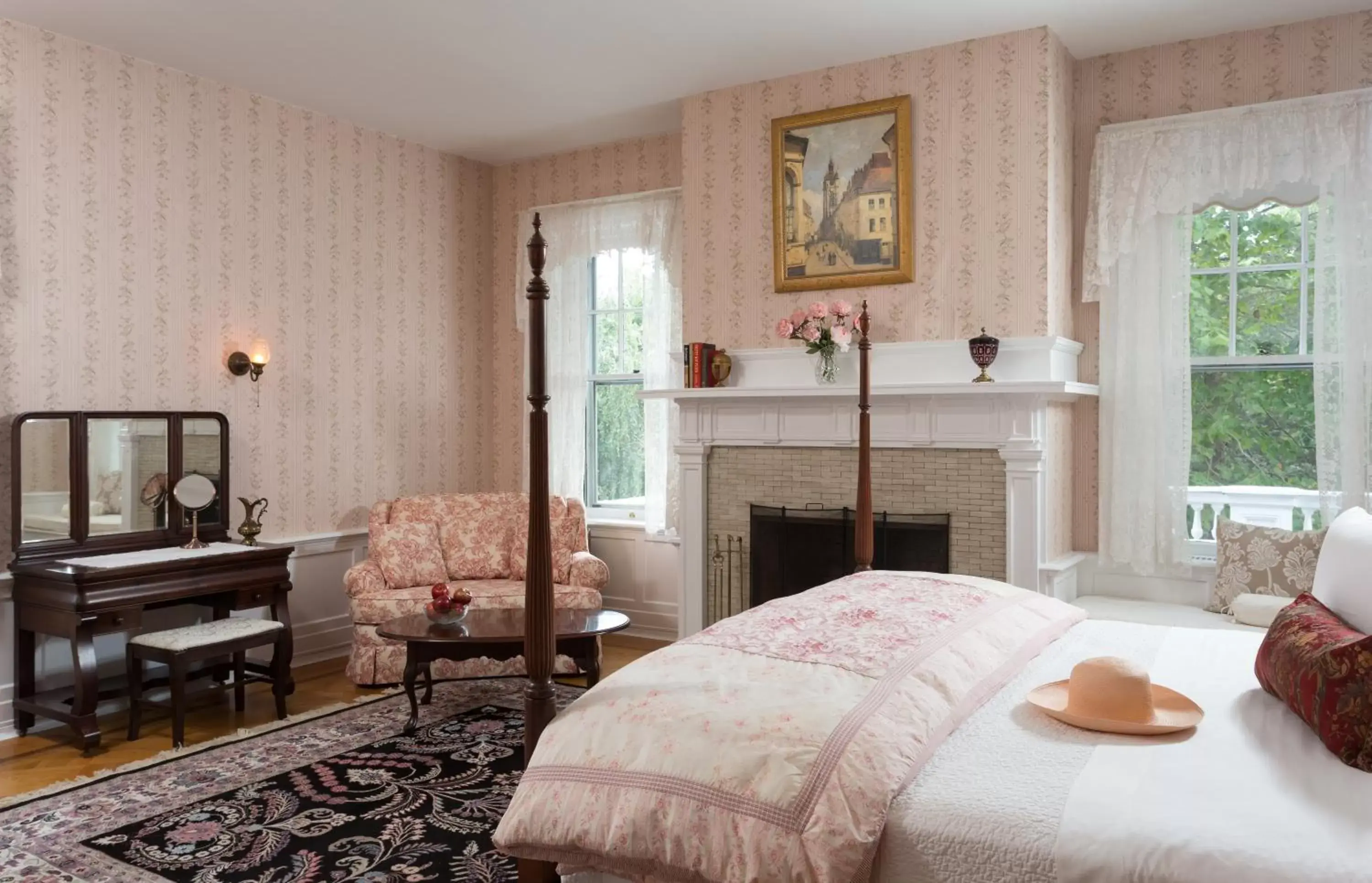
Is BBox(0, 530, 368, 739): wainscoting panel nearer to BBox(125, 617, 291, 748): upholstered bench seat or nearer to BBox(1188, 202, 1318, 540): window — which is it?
BBox(125, 617, 291, 748): upholstered bench seat

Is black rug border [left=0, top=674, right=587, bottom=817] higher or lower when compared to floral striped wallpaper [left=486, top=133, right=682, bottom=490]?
lower

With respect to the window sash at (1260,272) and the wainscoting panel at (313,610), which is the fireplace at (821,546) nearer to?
the window sash at (1260,272)

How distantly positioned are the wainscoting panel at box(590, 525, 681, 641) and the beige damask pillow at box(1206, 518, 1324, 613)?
113 inches

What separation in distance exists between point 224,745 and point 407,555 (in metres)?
1.45

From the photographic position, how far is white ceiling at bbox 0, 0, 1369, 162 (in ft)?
13.7

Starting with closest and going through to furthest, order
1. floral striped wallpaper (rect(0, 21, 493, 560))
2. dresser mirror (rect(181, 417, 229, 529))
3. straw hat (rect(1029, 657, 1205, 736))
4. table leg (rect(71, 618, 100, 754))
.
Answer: straw hat (rect(1029, 657, 1205, 736))
table leg (rect(71, 618, 100, 754))
floral striped wallpaper (rect(0, 21, 493, 560))
dresser mirror (rect(181, 417, 229, 529))

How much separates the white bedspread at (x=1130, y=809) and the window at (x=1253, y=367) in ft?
9.03

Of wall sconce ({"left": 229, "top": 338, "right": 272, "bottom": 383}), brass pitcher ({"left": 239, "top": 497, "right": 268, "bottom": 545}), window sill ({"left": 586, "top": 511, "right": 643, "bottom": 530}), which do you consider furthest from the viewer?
window sill ({"left": 586, "top": 511, "right": 643, "bottom": 530})

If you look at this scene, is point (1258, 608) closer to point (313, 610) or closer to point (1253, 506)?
point (1253, 506)

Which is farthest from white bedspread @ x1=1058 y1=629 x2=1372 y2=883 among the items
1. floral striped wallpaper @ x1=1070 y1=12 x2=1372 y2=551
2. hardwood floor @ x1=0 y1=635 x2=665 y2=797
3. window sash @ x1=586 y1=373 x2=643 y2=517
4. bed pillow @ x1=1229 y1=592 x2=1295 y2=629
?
window sash @ x1=586 y1=373 x2=643 y2=517

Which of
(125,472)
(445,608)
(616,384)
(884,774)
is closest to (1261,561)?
(884,774)

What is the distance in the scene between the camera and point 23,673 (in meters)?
4.26

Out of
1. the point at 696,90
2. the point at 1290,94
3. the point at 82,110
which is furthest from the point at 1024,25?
the point at 82,110

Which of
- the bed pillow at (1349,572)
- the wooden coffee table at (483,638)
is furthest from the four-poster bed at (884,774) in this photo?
the wooden coffee table at (483,638)
